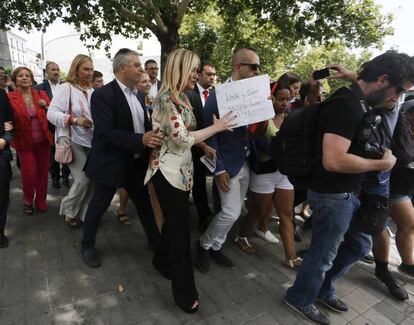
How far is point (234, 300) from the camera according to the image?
8.59 ft

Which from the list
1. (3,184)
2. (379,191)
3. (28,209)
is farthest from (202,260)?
(28,209)

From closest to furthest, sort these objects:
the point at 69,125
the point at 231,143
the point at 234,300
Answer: the point at 234,300 → the point at 231,143 → the point at 69,125

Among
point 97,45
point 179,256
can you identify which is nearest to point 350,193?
point 179,256

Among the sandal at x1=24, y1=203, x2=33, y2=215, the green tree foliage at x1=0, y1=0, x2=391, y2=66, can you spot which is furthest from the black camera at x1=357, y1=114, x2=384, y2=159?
the green tree foliage at x1=0, y1=0, x2=391, y2=66

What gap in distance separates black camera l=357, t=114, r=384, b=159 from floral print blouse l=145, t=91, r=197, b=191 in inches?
44.4

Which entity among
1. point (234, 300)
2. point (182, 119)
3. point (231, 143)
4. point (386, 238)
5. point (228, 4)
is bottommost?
point (234, 300)

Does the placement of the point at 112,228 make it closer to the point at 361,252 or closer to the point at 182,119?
the point at 182,119

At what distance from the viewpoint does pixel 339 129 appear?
1.82 meters

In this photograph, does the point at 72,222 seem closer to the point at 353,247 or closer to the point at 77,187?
the point at 77,187

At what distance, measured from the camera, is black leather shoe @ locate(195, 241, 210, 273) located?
3.02 meters

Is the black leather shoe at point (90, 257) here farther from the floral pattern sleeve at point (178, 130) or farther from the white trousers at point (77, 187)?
the floral pattern sleeve at point (178, 130)

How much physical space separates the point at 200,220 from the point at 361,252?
2084mm

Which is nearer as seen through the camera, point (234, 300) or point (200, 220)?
point (234, 300)

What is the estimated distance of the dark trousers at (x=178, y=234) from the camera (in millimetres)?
2242
